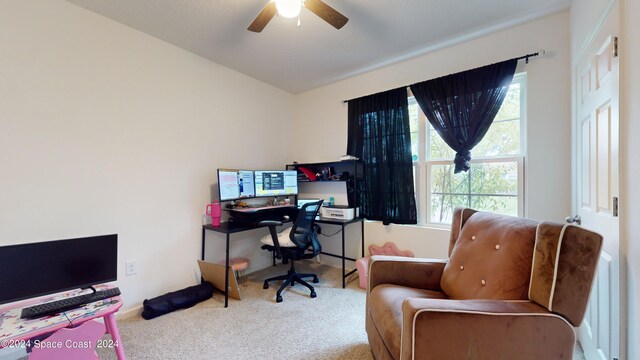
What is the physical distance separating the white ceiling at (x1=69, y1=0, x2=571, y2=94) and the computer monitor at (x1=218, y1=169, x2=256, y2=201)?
4.09 feet

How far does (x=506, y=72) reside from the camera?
220 cm

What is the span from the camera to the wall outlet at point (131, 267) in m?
2.14

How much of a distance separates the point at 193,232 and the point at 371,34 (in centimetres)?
261

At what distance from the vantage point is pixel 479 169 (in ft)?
8.08

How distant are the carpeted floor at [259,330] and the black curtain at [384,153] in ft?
3.20

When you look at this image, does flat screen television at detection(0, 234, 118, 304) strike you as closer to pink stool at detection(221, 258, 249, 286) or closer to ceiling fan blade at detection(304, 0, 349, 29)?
pink stool at detection(221, 258, 249, 286)

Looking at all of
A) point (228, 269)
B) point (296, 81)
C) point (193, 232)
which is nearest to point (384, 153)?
point (296, 81)

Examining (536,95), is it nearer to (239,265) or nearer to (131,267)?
(239,265)

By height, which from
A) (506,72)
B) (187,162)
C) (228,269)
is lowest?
(228,269)

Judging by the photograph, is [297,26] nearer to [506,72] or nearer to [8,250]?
[506,72]

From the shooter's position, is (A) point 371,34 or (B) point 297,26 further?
(A) point 371,34

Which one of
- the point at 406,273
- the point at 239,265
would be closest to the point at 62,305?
the point at 239,265

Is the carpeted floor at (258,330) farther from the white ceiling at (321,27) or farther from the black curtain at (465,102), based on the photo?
the white ceiling at (321,27)

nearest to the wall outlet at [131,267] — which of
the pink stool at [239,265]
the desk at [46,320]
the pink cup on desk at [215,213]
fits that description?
the desk at [46,320]
